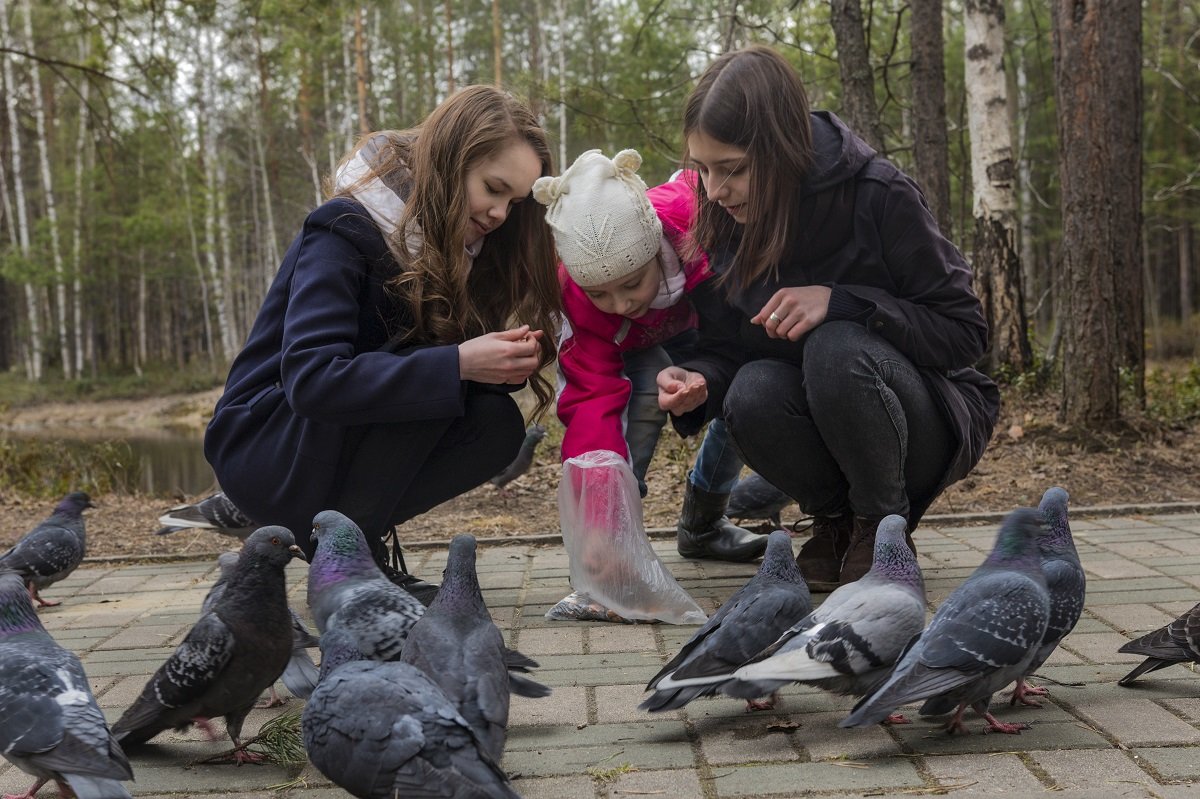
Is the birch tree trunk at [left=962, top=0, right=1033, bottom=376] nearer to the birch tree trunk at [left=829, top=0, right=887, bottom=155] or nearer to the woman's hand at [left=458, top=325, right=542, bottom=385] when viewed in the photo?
the birch tree trunk at [left=829, top=0, right=887, bottom=155]

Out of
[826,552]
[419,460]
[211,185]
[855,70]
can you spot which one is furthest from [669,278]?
[211,185]

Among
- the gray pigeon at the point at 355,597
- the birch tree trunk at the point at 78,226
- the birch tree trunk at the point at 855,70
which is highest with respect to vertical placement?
the birch tree trunk at the point at 78,226

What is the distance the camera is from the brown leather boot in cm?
425

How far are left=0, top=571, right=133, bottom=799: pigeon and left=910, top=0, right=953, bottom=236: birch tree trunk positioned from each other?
314 inches

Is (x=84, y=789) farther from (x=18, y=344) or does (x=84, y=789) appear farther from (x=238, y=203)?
(x=18, y=344)

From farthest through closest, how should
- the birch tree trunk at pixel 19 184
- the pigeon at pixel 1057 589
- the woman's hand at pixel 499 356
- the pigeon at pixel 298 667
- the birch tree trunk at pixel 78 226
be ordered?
1. the birch tree trunk at pixel 78 226
2. the birch tree trunk at pixel 19 184
3. the woman's hand at pixel 499 356
4. the pigeon at pixel 298 667
5. the pigeon at pixel 1057 589

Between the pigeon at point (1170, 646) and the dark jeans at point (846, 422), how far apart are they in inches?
41.8

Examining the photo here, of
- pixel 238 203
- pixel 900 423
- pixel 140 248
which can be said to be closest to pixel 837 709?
pixel 900 423

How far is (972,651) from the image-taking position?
2584 mm

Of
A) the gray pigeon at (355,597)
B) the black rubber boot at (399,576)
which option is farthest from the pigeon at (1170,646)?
the black rubber boot at (399,576)

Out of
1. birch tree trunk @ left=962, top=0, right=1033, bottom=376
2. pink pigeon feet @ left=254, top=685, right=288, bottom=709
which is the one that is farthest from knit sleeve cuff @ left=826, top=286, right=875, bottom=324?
birch tree trunk @ left=962, top=0, right=1033, bottom=376

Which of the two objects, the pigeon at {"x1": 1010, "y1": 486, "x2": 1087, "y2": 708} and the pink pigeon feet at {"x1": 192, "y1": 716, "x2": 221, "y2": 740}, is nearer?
the pigeon at {"x1": 1010, "y1": 486, "x2": 1087, "y2": 708}

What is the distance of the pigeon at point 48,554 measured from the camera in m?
4.88

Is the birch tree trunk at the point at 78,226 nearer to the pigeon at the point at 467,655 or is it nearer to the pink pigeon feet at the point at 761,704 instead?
the pigeon at the point at 467,655
